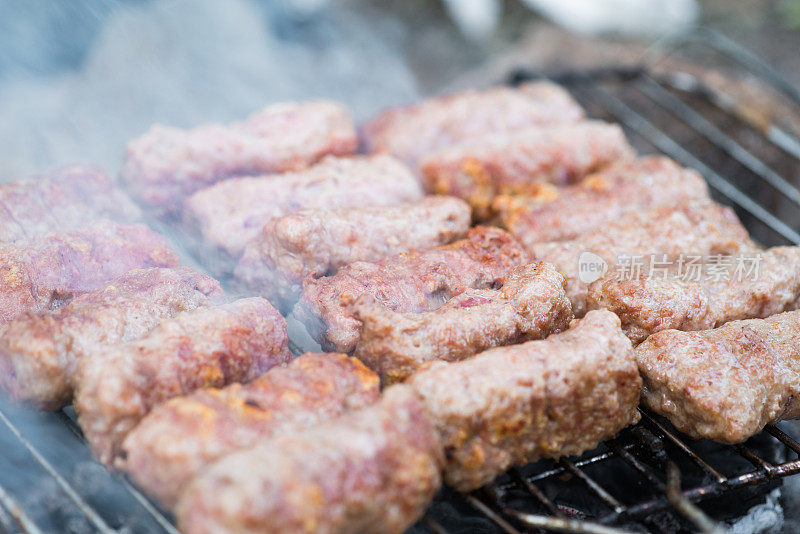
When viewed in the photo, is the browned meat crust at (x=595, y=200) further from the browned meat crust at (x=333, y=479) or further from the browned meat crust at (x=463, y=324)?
the browned meat crust at (x=333, y=479)

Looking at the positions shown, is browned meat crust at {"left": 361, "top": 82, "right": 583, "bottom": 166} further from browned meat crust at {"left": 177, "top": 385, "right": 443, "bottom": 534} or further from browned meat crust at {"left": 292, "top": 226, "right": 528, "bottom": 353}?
browned meat crust at {"left": 177, "top": 385, "right": 443, "bottom": 534}

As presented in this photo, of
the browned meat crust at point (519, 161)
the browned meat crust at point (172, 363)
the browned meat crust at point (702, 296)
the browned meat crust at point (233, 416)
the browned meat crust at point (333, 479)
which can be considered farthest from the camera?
the browned meat crust at point (519, 161)


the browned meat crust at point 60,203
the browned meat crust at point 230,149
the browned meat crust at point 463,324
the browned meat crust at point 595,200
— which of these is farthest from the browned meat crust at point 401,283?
the browned meat crust at point 60,203

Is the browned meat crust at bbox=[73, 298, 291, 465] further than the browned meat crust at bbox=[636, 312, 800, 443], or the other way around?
the browned meat crust at bbox=[636, 312, 800, 443]

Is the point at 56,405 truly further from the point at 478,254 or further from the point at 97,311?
the point at 478,254

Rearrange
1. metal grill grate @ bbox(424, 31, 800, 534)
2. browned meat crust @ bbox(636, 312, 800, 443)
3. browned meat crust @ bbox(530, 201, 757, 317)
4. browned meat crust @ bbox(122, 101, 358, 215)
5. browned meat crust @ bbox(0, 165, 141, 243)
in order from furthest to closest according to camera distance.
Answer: browned meat crust @ bbox(122, 101, 358, 215), browned meat crust @ bbox(530, 201, 757, 317), browned meat crust @ bbox(0, 165, 141, 243), browned meat crust @ bbox(636, 312, 800, 443), metal grill grate @ bbox(424, 31, 800, 534)

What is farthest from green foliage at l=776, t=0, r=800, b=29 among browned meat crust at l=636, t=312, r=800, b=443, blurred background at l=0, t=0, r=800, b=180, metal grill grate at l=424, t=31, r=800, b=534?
browned meat crust at l=636, t=312, r=800, b=443
